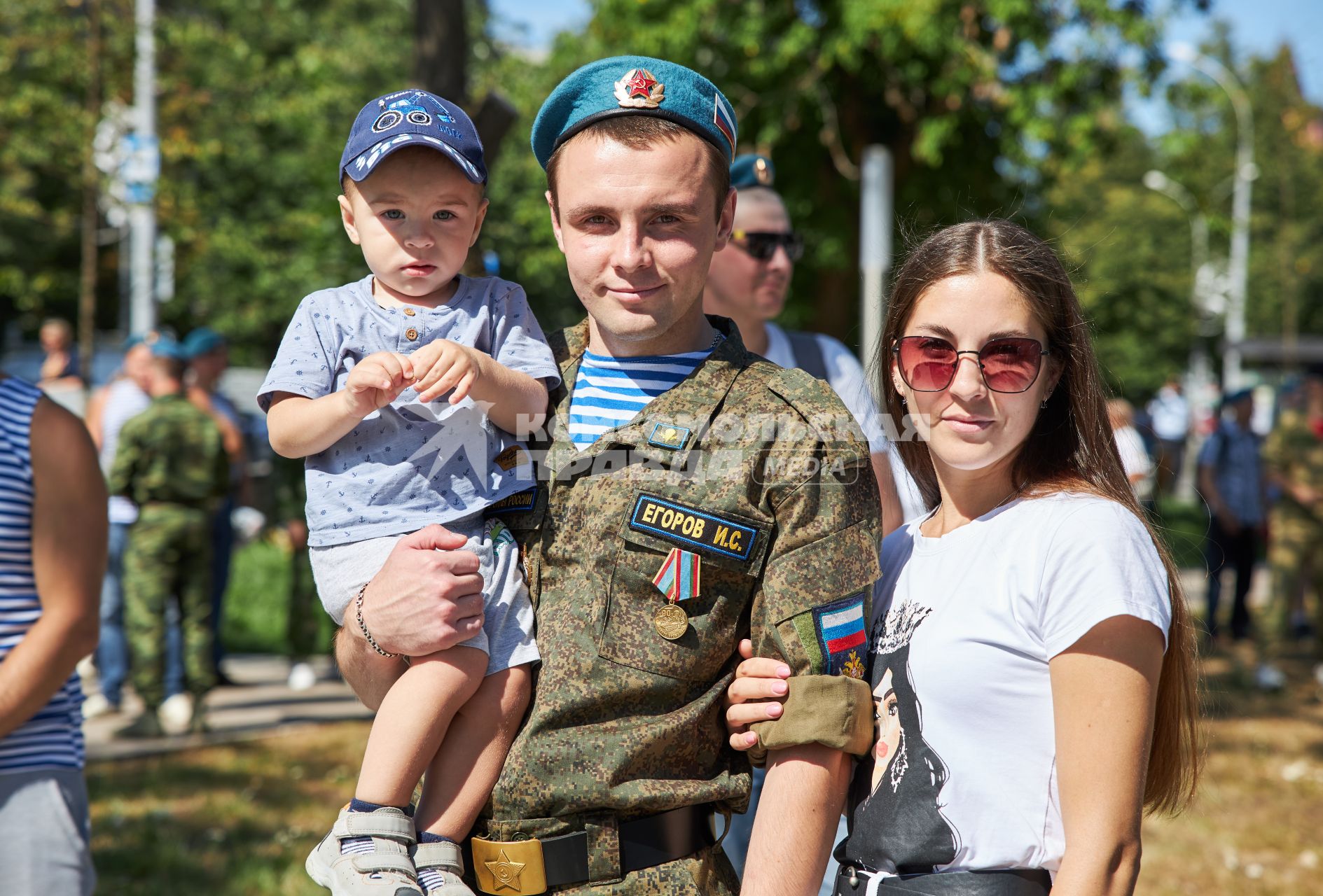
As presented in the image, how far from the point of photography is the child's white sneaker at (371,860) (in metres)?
1.77

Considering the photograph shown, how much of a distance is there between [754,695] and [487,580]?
1.57ft

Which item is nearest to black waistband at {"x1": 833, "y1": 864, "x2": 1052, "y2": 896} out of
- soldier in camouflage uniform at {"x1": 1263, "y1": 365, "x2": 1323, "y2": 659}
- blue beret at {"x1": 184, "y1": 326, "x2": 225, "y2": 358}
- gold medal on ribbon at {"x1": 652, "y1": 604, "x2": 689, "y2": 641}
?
gold medal on ribbon at {"x1": 652, "y1": 604, "x2": 689, "y2": 641}

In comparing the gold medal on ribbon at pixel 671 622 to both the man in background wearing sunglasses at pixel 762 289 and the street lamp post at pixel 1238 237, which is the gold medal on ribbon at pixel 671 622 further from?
the street lamp post at pixel 1238 237

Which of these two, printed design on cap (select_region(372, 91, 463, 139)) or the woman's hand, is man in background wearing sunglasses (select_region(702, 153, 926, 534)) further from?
the woman's hand

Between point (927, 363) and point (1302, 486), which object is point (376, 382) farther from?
point (1302, 486)

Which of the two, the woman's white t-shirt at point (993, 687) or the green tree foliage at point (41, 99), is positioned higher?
the green tree foliage at point (41, 99)

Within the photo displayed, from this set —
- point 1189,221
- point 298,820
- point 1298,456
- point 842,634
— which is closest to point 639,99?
point 842,634

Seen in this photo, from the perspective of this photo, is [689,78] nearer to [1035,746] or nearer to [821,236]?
[1035,746]

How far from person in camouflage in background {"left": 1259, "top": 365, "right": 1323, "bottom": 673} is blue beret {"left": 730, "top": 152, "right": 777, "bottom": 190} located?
27.2ft

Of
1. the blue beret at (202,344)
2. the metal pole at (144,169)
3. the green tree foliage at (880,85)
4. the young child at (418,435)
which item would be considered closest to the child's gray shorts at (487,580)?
the young child at (418,435)

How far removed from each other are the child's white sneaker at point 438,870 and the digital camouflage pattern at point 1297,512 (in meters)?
10.1

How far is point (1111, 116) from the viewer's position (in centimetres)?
1045

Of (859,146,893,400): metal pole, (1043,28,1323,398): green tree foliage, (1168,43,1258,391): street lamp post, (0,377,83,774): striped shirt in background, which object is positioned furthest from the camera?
(1168,43,1258,391): street lamp post

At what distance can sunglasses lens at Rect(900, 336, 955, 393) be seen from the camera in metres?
2.00
